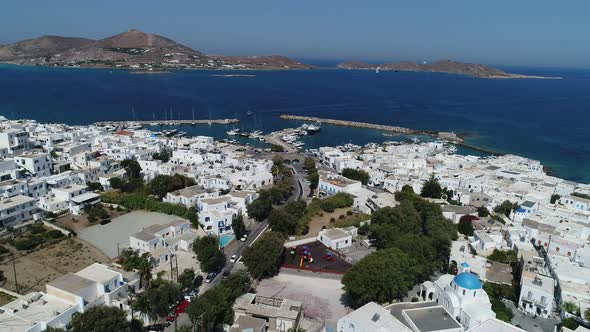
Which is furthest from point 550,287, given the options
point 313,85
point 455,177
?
point 313,85

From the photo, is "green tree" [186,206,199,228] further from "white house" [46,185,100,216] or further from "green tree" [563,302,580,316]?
"green tree" [563,302,580,316]

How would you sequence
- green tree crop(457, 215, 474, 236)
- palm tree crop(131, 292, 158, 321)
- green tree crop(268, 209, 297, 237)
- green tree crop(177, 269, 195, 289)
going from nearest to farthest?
palm tree crop(131, 292, 158, 321), green tree crop(177, 269, 195, 289), green tree crop(268, 209, 297, 237), green tree crop(457, 215, 474, 236)

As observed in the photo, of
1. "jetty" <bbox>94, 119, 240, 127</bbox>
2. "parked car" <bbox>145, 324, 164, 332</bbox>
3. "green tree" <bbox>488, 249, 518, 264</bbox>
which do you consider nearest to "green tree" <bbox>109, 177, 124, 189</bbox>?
A: "parked car" <bbox>145, 324, 164, 332</bbox>

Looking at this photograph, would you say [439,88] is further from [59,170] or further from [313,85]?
[59,170]

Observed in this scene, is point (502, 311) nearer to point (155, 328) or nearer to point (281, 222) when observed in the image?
point (281, 222)

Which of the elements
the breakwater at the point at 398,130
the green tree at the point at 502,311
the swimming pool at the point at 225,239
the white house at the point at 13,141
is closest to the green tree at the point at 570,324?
the green tree at the point at 502,311
